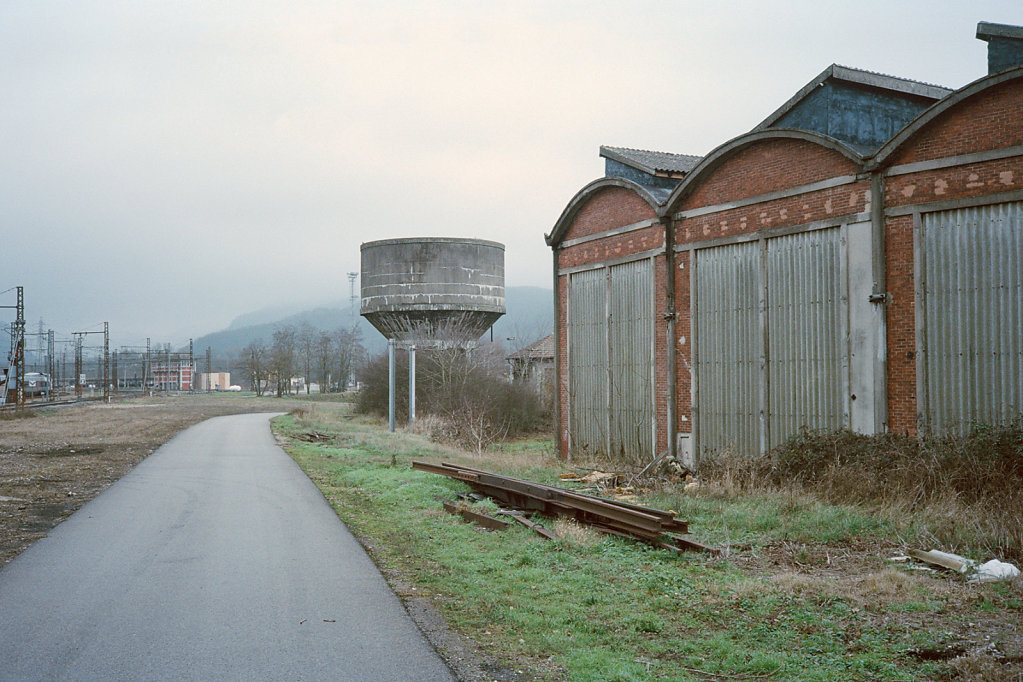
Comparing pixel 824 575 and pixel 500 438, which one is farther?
pixel 500 438

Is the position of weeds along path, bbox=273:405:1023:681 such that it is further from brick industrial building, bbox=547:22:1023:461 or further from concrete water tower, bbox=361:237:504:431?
concrete water tower, bbox=361:237:504:431

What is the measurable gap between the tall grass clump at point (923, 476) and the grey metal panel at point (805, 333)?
2.26ft

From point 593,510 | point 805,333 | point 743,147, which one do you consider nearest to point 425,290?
point 743,147

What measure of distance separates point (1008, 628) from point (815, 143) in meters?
9.92

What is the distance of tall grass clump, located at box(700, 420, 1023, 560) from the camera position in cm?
852

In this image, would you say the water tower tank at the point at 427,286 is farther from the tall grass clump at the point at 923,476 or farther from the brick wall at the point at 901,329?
the brick wall at the point at 901,329

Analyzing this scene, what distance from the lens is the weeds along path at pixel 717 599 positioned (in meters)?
5.11

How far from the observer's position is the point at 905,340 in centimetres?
1248

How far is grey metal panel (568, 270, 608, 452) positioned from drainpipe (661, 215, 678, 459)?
235 cm

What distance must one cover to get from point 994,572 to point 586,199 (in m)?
13.9

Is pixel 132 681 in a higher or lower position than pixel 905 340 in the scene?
lower

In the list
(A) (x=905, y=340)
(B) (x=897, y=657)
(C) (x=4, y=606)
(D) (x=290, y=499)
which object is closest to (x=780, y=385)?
(A) (x=905, y=340)

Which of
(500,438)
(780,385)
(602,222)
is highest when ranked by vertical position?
(602,222)

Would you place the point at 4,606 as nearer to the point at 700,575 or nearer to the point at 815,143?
the point at 700,575
